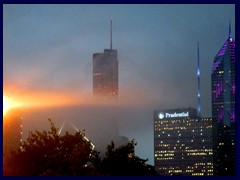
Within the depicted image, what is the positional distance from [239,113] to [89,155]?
232 inches

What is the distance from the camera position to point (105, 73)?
15.1 metres

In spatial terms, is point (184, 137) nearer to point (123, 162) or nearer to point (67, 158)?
point (123, 162)

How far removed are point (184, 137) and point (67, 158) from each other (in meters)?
46.2

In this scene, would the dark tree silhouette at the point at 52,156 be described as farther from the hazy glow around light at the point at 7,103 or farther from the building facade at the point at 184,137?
the building facade at the point at 184,137

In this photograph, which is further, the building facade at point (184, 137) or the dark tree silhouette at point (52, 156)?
the building facade at point (184, 137)

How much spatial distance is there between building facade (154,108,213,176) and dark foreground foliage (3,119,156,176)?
110ft

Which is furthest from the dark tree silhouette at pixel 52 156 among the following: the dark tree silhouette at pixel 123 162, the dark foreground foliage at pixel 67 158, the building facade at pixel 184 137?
the building facade at pixel 184 137

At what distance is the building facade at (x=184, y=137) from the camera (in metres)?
50.7

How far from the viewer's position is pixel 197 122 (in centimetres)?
5197

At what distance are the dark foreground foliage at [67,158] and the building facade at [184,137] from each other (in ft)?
110

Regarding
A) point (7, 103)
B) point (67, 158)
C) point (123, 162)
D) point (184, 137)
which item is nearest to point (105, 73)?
point (123, 162)

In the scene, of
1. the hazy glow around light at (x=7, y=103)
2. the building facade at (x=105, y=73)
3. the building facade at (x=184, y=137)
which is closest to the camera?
the hazy glow around light at (x=7, y=103)

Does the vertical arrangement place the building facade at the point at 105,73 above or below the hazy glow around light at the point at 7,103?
above
